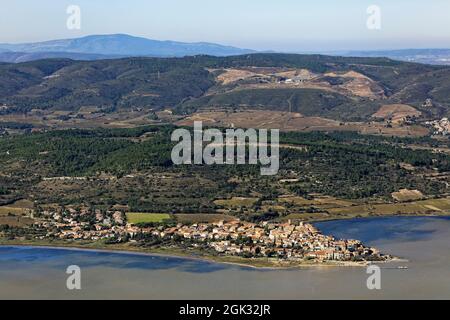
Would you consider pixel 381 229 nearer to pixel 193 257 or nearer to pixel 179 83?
pixel 193 257

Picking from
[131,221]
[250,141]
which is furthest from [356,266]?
[250,141]

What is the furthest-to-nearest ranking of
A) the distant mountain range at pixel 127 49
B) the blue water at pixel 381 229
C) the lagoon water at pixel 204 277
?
the distant mountain range at pixel 127 49 → the blue water at pixel 381 229 → the lagoon water at pixel 204 277

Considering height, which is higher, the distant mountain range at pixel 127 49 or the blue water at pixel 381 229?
the distant mountain range at pixel 127 49

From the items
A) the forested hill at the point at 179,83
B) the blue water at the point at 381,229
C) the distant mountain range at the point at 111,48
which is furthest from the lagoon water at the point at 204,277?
the distant mountain range at the point at 111,48

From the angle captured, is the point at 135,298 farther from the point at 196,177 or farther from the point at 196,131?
the point at 196,131

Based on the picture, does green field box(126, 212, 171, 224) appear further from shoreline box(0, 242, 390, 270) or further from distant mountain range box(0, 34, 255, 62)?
distant mountain range box(0, 34, 255, 62)

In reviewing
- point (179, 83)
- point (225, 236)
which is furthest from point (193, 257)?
Result: point (179, 83)

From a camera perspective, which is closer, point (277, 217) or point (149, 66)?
point (277, 217)

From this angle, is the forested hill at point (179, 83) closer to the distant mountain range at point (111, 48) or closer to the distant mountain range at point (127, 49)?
the distant mountain range at point (111, 48)
